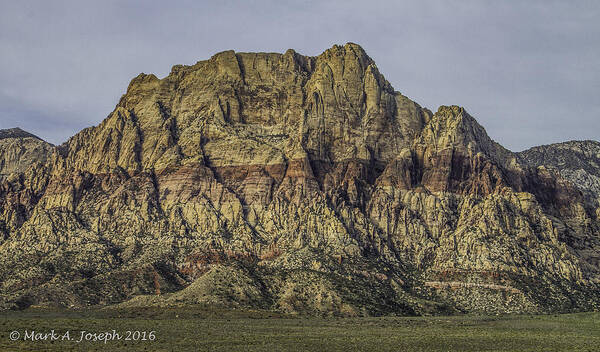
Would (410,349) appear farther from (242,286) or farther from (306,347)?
(242,286)

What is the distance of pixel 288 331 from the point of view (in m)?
146

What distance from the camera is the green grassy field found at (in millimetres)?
126625

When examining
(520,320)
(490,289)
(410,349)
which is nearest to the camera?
(410,349)

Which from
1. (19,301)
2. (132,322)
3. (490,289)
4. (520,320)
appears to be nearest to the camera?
(132,322)

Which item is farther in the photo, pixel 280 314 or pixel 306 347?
pixel 280 314

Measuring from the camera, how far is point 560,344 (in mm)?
132750

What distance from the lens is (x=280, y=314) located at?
174 m

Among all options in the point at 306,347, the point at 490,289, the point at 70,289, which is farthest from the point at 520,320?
the point at 70,289

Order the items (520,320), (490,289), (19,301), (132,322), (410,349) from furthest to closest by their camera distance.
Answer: (490,289)
(19,301)
(520,320)
(132,322)
(410,349)

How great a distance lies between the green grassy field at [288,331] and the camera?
12662 cm

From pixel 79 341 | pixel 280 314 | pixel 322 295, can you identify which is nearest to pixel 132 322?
pixel 79 341

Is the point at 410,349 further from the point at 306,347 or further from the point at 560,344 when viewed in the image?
the point at 560,344

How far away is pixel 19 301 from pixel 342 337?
87715 mm

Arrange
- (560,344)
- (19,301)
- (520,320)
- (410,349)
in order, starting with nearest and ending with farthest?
(410,349) → (560,344) → (520,320) → (19,301)
